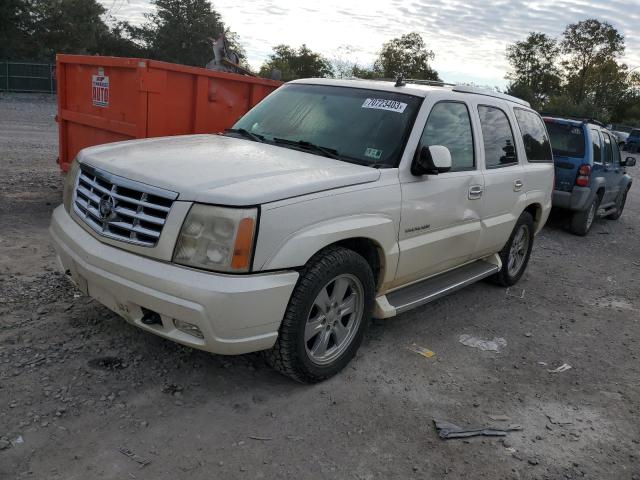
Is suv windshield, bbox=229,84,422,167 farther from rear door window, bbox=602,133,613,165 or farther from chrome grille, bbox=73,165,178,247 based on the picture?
rear door window, bbox=602,133,613,165

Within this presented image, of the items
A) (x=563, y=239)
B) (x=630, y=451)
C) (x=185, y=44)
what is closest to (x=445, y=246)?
(x=630, y=451)

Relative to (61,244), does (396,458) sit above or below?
below

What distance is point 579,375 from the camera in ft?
14.1

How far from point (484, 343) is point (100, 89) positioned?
4926 millimetres

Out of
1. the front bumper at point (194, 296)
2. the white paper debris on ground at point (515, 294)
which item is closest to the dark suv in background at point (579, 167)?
the white paper debris on ground at point (515, 294)

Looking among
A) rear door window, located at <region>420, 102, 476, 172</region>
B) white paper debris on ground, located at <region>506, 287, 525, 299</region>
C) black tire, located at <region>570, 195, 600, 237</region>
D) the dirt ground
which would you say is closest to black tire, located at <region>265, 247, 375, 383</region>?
the dirt ground

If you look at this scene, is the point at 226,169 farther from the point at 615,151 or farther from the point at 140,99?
the point at 615,151

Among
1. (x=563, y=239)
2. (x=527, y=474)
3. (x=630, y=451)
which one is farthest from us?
(x=563, y=239)

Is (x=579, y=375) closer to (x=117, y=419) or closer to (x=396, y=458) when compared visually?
(x=396, y=458)

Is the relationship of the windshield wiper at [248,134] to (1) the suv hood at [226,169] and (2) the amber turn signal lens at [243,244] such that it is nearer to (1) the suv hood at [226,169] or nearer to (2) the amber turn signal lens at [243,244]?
(1) the suv hood at [226,169]

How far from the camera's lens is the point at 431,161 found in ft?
13.0

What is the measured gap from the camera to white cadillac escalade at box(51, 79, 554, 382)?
3.02 metres

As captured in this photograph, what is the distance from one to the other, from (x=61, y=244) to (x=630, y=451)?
366 cm

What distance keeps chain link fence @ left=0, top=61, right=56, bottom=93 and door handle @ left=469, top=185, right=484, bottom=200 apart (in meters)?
28.5
